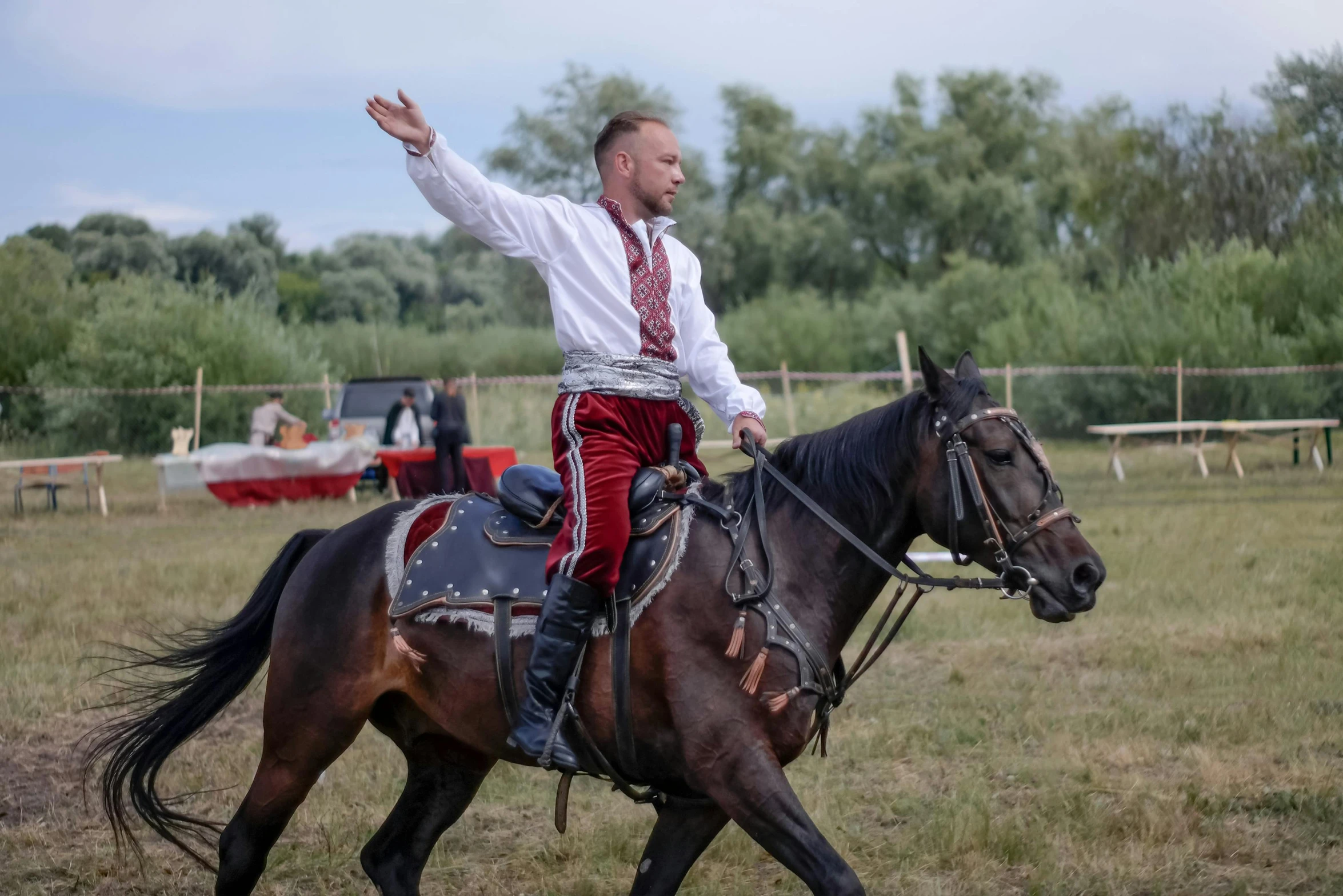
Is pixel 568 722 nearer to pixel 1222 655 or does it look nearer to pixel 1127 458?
pixel 1222 655

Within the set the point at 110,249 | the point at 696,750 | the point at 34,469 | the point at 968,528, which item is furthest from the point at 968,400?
the point at 110,249

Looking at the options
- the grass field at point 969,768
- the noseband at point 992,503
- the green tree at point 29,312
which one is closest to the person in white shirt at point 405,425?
the grass field at point 969,768

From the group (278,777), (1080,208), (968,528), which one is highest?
(1080,208)

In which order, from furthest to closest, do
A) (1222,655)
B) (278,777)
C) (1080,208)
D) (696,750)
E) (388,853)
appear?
(1080,208)
(1222,655)
(388,853)
(278,777)
(696,750)

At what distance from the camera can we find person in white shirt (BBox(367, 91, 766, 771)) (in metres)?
3.29

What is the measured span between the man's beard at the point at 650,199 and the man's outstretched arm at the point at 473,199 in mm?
196

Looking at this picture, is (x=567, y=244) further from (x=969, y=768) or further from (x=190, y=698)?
(x=969, y=768)

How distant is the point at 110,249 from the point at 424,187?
48.4 metres

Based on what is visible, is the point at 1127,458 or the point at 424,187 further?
the point at 1127,458

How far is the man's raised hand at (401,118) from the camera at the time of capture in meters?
3.16

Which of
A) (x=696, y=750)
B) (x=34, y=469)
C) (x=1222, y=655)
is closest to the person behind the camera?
(x=696, y=750)

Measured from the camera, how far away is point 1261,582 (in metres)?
9.28

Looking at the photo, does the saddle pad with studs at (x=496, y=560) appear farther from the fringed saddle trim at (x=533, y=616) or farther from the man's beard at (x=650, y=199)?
the man's beard at (x=650, y=199)

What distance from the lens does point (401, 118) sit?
10.5 feet
